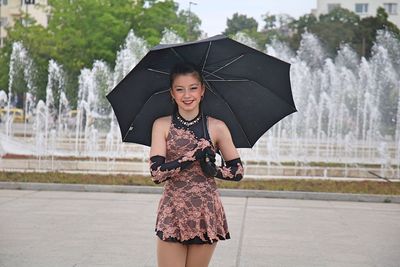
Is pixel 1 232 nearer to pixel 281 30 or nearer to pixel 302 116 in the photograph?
→ pixel 302 116

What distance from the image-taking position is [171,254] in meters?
4.24

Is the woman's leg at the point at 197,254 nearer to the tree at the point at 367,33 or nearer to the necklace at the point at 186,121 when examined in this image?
the necklace at the point at 186,121

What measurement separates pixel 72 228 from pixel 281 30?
65842 millimetres

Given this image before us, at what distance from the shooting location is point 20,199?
11859 millimetres

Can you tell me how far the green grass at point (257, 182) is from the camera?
13.6 metres

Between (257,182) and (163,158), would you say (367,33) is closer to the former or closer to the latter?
(257,182)

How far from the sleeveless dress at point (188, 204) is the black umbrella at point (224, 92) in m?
0.47

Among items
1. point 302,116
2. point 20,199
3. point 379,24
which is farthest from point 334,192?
point 379,24

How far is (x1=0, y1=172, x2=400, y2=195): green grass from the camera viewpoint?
44.5 ft

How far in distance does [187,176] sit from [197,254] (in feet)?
1.41

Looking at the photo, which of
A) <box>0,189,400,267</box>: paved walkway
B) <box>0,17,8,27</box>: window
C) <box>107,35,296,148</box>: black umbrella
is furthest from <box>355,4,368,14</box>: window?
<box>107,35,296,148</box>: black umbrella

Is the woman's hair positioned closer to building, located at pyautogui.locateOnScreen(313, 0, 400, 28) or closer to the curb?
the curb

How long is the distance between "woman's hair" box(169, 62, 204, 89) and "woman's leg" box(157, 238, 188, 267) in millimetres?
899

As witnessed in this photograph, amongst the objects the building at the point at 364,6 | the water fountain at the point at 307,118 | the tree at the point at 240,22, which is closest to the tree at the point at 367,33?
the water fountain at the point at 307,118
